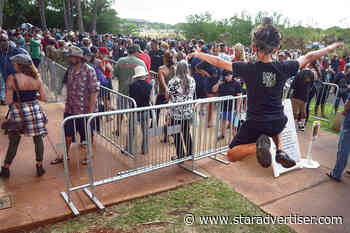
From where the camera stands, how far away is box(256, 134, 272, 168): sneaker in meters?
2.71

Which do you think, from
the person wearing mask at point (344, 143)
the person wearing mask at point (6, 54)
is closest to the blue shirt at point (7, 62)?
the person wearing mask at point (6, 54)

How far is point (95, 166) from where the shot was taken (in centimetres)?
487

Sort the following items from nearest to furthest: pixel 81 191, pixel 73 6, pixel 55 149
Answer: pixel 81 191
pixel 55 149
pixel 73 6

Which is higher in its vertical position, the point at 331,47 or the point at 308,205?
the point at 331,47

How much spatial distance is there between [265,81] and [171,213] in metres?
2.21

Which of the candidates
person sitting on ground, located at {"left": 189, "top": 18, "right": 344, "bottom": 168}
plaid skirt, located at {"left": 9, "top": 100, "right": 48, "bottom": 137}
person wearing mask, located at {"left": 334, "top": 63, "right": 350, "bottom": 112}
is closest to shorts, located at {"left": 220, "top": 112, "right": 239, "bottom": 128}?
person sitting on ground, located at {"left": 189, "top": 18, "right": 344, "bottom": 168}

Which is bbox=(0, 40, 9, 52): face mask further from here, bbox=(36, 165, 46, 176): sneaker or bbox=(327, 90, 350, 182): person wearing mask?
bbox=(327, 90, 350, 182): person wearing mask

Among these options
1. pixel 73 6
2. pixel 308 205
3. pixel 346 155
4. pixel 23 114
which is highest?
pixel 73 6

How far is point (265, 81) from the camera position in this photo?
262cm

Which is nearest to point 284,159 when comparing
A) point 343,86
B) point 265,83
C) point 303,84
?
point 265,83

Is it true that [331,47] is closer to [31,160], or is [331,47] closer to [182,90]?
[182,90]

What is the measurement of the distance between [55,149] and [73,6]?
41.8 metres

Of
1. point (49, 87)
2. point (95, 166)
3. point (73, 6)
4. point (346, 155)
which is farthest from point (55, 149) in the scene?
point (73, 6)

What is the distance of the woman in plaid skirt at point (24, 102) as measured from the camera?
4.10m
